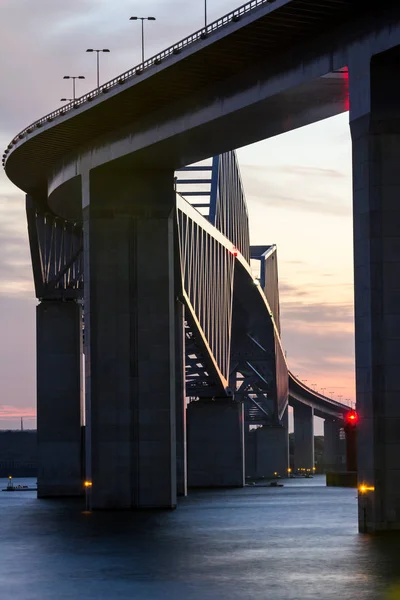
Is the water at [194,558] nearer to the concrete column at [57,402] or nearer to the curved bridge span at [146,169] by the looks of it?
the curved bridge span at [146,169]

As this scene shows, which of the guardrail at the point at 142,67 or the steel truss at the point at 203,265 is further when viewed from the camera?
the steel truss at the point at 203,265

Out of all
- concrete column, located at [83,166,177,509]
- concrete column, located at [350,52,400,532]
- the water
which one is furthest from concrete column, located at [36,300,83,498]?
concrete column, located at [350,52,400,532]

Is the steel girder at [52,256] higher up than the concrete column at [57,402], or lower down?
higher up

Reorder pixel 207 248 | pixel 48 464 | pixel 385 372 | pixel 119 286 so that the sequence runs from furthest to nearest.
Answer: pixel 207 248 < pixel 48 464 < pixel 119 286 < pixel 385 372

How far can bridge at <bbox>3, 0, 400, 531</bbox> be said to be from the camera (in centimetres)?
6119

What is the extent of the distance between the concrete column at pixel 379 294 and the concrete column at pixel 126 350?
2569cm

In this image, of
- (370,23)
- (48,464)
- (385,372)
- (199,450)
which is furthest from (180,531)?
(199,450)

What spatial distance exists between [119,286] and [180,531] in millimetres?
23414

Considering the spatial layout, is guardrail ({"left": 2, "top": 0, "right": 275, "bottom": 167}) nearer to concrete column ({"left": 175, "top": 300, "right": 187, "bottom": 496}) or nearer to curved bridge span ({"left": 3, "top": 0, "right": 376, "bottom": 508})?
curved bridge span ({"left": 3, "top": 0, "right": 376, "bottom": 508})

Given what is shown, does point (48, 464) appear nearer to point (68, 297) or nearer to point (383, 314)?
point (68, 297)

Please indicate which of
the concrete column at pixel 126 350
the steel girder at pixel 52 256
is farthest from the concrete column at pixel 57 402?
the concrete column at pixel 126 350

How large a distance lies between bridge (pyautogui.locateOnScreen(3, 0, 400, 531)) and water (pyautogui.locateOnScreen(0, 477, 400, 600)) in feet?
17.2

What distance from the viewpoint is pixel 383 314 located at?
6112 centimetres

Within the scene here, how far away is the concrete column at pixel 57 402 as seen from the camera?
11831 centimetres
